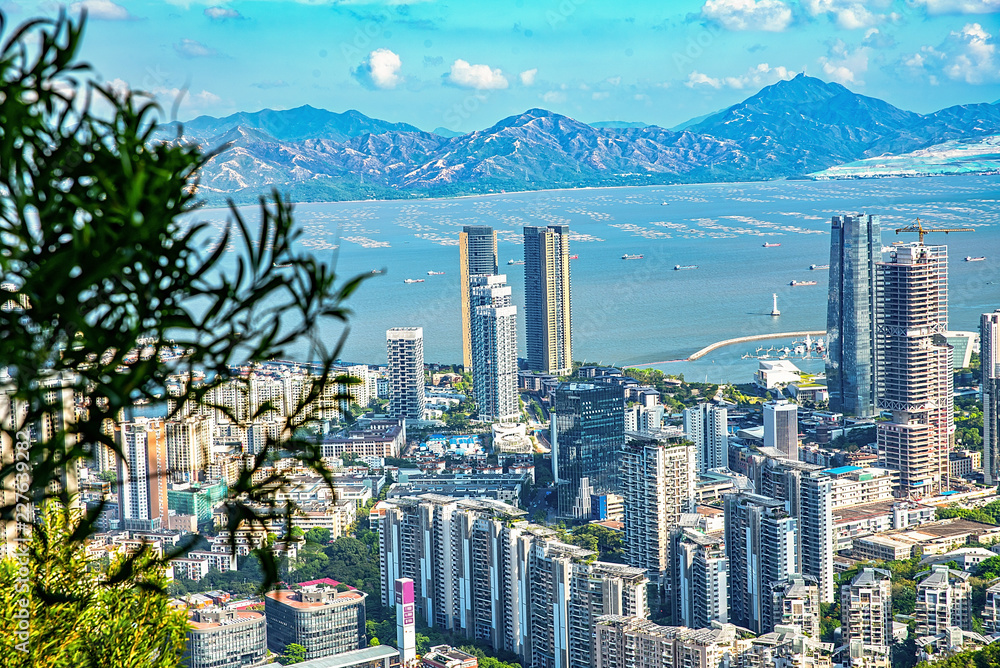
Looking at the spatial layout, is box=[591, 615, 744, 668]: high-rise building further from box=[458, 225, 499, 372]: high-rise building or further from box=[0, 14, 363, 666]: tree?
box=[458, 225, 499, 372]: high-rise building

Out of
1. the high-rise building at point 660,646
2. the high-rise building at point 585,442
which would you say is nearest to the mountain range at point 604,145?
the high-rise building at point 585,442

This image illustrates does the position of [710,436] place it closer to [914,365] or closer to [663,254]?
[914,365]

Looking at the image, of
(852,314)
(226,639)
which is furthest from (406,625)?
(852,314)

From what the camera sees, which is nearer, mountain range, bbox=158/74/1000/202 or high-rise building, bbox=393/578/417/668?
high-rise building, bbox=393/578/417/668

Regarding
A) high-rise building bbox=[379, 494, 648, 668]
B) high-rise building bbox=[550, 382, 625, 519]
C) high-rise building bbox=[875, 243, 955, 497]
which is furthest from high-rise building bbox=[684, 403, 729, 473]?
high-rise building bbox=[379, 494, 648, 668]

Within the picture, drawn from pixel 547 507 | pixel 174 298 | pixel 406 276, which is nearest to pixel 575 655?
pixel 547 507

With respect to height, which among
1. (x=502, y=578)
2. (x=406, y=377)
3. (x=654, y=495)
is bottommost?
(x=502, y=578)

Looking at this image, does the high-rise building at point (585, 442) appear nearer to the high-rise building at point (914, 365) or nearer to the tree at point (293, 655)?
the high-rise building at point (914, 365)
